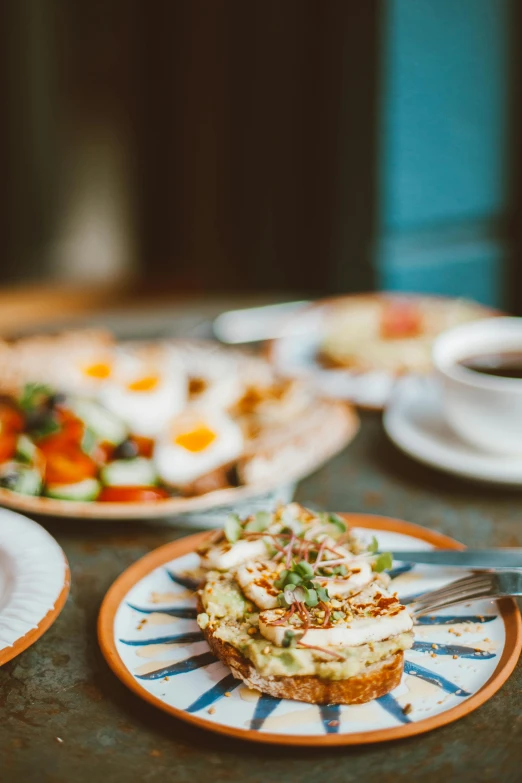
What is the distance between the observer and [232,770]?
0.93m

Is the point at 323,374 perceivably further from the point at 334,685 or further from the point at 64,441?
the point at 334,685

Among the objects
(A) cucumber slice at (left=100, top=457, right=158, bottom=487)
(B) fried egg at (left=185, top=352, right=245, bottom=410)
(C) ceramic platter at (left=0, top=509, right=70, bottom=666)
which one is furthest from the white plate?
(C) ceramic platter at (left=0, top=509, right=70, bottom=666)

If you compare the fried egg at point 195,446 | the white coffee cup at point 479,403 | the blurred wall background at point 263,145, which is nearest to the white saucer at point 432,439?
the white coffee cup at point 479,403

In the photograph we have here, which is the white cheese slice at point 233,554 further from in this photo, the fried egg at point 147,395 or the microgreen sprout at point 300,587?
the fried egg at point 147,395

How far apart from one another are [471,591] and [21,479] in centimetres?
86

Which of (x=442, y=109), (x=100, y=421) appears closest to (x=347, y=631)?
(x=100, y=421)

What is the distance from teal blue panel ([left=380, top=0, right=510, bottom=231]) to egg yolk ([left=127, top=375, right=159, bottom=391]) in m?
3.26

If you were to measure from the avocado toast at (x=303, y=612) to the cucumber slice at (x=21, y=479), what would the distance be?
50cm

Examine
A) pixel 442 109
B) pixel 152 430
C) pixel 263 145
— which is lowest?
pixel 152 430

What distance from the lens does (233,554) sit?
3.76 ft

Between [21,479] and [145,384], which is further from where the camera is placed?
[145,384]

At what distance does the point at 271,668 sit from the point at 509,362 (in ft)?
3.59

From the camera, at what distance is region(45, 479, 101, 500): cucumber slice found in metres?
1.57

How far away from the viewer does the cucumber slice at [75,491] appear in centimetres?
157
